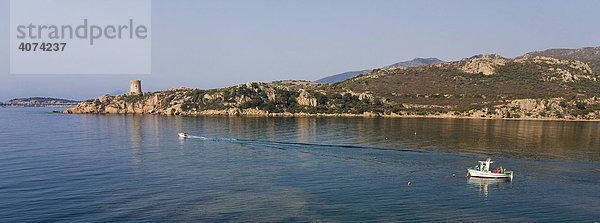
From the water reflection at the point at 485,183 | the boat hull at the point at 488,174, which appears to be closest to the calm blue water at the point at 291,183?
the water reflection at the point at 485,183

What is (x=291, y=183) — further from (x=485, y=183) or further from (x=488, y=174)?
(x=488, y=174)

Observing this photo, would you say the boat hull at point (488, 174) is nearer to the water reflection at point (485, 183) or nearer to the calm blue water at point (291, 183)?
the water reflection at point (485, 183)

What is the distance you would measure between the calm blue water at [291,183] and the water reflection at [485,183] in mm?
160

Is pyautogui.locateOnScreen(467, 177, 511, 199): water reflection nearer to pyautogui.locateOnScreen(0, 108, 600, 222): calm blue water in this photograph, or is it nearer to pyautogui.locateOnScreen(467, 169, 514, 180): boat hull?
pyautogui.locateOnScreen(0, 108, 600, 222): calm blue water

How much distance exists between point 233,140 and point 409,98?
138 metres

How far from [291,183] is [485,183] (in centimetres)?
2305

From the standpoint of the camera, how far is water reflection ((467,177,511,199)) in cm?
4259

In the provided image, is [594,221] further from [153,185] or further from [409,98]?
[409,98]

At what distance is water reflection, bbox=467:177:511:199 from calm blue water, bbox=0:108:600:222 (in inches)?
6.3

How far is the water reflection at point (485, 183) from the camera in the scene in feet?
140

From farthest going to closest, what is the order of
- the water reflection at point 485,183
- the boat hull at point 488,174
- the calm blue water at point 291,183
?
1. the boat hull at point 488,174
2. the water reflection at point 485,183
3. the calm blue water at point 291,183

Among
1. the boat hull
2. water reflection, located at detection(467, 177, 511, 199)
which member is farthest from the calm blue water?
the boat hull

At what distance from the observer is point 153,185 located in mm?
41531

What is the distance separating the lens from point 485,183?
149ft
